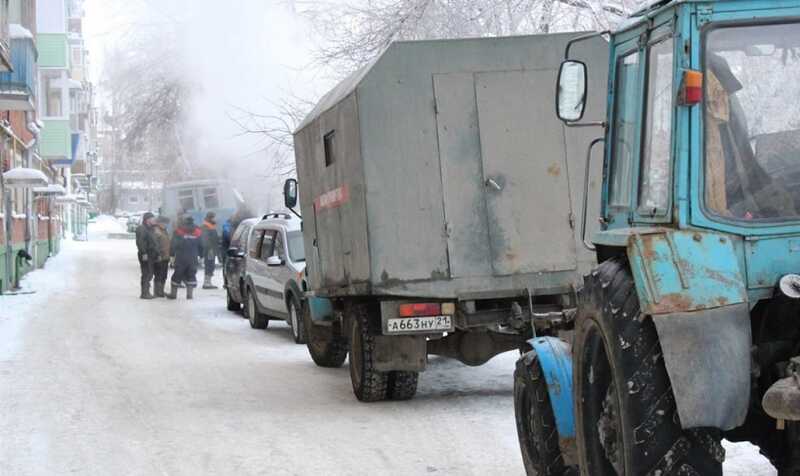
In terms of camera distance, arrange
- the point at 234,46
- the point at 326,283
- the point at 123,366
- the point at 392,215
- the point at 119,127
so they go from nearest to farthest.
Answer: the point at 392,215
the point at 326,283
the point at 123,366
the point at 234,46
the point at 119,127

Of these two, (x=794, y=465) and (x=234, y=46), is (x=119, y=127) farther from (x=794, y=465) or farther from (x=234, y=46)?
(x=794, y=465)

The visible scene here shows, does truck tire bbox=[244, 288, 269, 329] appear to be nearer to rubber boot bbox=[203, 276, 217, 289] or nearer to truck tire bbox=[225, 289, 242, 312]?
truck tire bbox=[225, 289, 242, 312]

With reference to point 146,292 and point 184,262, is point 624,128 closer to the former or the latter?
point 184,262

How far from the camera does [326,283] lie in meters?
12.0

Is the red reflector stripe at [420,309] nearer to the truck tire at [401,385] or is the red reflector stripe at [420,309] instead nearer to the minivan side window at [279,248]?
the truck tire at [401,385]

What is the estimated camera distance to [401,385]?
35.7ft

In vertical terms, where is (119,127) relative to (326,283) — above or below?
above

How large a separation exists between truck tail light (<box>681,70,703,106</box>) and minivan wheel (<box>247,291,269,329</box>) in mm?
15270

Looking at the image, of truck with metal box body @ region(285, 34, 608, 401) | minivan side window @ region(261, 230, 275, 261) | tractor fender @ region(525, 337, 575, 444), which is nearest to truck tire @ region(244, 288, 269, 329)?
minivan side window @ region(261, 230, 275, 261)

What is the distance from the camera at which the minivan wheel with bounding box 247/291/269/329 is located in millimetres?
19312

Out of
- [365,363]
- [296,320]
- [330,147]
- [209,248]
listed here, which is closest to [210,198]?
[209,248]

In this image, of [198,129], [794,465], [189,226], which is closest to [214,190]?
[198,129]

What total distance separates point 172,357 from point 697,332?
11674 mm

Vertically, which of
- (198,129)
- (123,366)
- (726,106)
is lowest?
(123,366)
